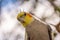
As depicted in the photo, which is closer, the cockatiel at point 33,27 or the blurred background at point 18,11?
the cockatiel at point 33,27

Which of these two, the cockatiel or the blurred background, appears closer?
the cockatiel

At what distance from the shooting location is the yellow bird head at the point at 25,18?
1.35 m

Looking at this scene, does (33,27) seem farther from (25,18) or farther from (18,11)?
(18,11)

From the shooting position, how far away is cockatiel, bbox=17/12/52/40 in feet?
4.23

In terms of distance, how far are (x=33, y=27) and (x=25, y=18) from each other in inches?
3.4

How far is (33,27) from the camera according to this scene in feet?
4.31

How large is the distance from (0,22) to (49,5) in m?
0.36

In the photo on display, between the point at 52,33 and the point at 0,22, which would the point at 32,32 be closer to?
the point at 52,33

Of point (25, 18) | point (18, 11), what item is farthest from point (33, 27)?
point (18, 11)

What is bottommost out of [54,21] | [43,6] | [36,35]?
[36,35]

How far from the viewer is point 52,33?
1.36 metres

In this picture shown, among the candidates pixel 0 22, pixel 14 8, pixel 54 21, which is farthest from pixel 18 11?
pixel 54 21

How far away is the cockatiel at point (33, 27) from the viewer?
Result: 1.29 meters

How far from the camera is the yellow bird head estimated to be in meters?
1.35
